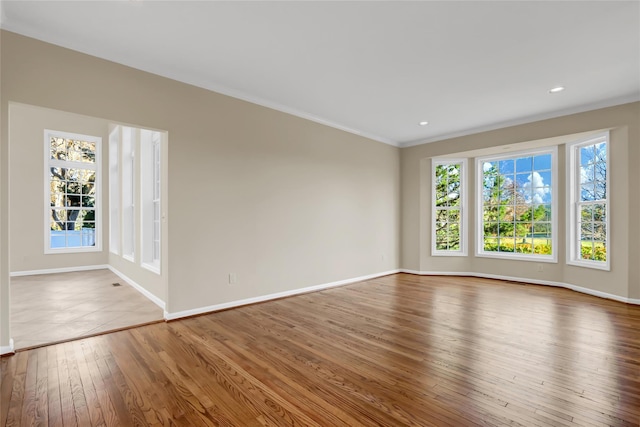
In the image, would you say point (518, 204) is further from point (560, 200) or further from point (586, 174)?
point (586, 174)

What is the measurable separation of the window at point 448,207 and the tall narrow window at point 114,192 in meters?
6.56

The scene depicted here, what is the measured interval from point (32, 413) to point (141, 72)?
10.1ft

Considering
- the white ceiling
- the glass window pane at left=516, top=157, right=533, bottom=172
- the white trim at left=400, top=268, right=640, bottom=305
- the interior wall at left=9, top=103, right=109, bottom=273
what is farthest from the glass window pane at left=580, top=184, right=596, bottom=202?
the interior wall at left=9, top=103, right=109, bottom=273

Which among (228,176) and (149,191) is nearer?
(228,176)

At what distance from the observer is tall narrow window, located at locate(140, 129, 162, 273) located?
472 cm

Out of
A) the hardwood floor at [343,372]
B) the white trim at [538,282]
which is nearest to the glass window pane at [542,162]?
the white trim at [538,282]

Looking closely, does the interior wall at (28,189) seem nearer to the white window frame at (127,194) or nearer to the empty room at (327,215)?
the empty room at (327,215)

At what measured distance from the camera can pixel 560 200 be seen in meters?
5.33

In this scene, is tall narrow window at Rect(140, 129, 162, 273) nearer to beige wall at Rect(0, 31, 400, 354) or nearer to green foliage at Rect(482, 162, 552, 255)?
beige wall at Rect(0, 31, 400, 354)

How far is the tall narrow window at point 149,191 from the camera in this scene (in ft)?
15.5

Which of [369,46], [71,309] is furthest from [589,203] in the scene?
[71,309]

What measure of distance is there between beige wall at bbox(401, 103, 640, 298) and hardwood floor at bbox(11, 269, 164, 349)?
501cm

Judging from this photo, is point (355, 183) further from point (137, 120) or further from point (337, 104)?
point (137, 120)

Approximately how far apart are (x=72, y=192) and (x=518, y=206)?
9.31 metres
